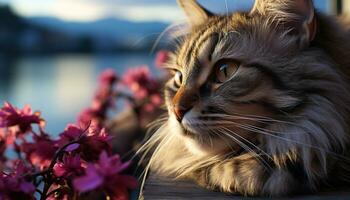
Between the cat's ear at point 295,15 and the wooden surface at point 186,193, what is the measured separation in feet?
1.23

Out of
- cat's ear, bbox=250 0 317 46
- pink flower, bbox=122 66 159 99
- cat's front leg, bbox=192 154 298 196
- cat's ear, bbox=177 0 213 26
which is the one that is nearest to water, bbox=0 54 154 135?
pink flower, bbox=122 66 159 99

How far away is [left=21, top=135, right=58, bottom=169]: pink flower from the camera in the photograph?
1.13 metres

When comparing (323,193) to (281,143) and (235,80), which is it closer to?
(281,143)

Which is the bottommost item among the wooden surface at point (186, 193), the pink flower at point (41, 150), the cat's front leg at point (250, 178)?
the wooden surface at point (186, 193)

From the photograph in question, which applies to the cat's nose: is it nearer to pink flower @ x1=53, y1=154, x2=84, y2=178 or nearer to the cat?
the cat

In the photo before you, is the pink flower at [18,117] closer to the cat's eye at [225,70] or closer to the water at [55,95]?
the cat's eye at [225,70]

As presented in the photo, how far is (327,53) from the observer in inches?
49.4

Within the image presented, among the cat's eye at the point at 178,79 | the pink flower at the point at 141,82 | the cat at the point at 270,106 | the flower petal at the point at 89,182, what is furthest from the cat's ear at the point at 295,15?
the pink flower at the point at 141,82

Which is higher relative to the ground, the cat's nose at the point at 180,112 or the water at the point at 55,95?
the cat's nose at the point at 180,112

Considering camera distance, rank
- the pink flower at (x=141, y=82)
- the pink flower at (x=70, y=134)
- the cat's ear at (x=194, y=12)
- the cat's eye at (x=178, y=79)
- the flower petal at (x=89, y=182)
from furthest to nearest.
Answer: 1. the pink flower at (x=141, y=82)
2. the cat's ear at (x=194, y=12)
3. the cat's eye at (x=178, y=79)
4. the pink flower at (x=70, y=134)
5. the flower petal at (x=89, y=182)

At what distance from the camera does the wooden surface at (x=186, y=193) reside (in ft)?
3.59

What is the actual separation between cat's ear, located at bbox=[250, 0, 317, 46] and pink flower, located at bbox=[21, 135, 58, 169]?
2.10 feet

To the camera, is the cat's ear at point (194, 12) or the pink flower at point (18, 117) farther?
the cat's ear at point (194, 12)

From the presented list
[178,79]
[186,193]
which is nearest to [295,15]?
[178,79]
